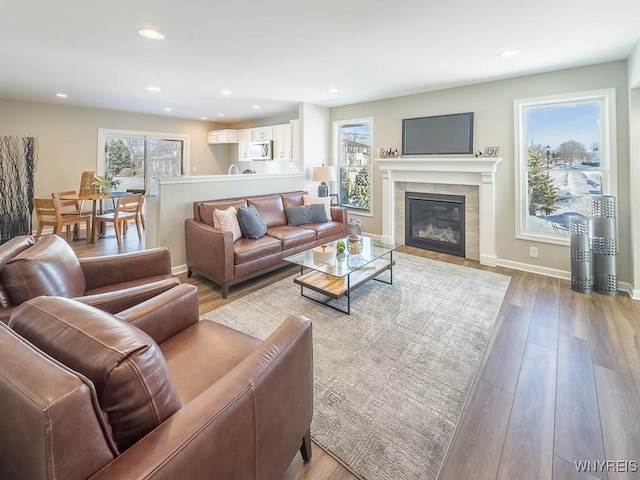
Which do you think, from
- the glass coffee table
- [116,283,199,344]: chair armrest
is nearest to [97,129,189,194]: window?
the glass coffee table

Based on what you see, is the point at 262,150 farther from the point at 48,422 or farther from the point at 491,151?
the point at 48,422

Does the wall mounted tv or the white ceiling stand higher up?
the white ceiling

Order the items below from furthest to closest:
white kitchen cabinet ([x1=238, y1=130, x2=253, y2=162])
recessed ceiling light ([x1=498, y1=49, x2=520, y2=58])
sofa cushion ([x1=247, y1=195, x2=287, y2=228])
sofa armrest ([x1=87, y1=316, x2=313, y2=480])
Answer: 1. white kitchen cabinet ([x1=238, y1=130, x2=253, y2=162])
2. sofa cushion ([x1=247, y1=195, x2=287, y2=228])
3. recessed ceiling light ([x1=498, y1=49, x2=520, y2=58])
4. sofa armrest ([x1=87, y1=316, x2=313, y2=480])

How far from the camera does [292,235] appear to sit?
13.5ft

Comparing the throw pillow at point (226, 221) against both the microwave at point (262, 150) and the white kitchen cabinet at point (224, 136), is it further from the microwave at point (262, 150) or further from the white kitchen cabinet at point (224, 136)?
the white kitchen cabinet at point (224, 136)

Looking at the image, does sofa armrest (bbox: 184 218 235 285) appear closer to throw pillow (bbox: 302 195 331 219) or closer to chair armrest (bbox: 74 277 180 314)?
chair armrest (bbox: 74 277 180 314)

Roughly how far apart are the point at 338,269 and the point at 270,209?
1.95 meters

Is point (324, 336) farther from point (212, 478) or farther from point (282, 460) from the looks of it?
point (212, 478)

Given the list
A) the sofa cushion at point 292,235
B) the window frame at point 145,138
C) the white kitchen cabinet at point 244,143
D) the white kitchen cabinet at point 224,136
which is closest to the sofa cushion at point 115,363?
the sofa cushion at point 292,235

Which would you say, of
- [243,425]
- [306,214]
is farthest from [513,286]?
[243,425]

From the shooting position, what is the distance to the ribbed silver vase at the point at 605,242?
130 inches

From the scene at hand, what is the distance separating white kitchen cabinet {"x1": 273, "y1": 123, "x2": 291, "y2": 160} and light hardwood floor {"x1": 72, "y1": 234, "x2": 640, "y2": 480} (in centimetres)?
438

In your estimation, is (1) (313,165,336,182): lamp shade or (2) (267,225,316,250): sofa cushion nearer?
(2) (267,225,316,250): sofa cushion

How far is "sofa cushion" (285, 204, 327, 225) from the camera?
4.72 meters
